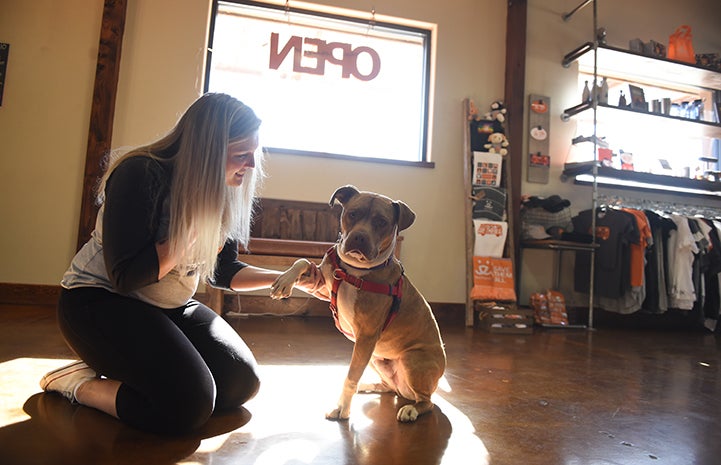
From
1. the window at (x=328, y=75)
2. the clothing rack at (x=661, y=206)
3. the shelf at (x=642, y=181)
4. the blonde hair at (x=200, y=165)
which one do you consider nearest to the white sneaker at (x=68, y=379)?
the blonde hair at (x=200, y=165)

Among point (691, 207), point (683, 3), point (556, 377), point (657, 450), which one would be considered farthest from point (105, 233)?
point (683, 3)

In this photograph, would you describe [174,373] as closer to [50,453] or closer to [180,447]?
[180,447]

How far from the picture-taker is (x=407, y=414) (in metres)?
1.48

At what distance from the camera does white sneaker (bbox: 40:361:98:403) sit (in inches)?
56.0

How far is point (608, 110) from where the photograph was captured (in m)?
4.43

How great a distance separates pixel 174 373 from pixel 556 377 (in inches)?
72.9

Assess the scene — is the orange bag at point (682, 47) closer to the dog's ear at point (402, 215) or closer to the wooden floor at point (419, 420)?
the wooden floor at point (419, 420)

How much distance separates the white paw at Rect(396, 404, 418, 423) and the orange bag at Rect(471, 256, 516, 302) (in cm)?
245

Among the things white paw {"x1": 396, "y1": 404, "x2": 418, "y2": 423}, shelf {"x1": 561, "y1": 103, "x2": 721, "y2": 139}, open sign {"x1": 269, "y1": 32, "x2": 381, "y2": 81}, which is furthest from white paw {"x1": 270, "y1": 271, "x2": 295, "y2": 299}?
shelf {"x1": 561, "y1": 103, "x2": 721, "y2": 139}

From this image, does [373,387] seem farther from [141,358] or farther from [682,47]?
[682,47]

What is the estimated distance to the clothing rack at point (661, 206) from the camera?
14.9 feet

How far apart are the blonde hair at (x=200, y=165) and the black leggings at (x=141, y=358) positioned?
0.22 m

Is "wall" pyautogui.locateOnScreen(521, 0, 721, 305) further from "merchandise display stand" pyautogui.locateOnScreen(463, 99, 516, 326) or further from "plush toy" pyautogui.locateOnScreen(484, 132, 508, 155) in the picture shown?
"plush toy" pyautogui.locateOnScreen(484, 132, 508, 155)

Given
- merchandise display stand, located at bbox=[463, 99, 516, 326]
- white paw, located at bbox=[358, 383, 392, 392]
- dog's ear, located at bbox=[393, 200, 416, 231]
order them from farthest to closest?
merchandise display stand, located at bbox=[463, 99, 516, 326], white paw, located at bbox=[358, 383, 392, 392], dog's ear, located at bbox=[393, 200, 416, 231]
